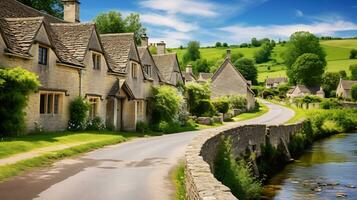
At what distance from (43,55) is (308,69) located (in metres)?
103

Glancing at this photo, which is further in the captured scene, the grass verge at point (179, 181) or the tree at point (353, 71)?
the tree at point (353, 71)

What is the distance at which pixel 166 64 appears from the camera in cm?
5091

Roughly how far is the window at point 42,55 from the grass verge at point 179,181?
39.5ft

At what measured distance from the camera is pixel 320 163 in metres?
31.8

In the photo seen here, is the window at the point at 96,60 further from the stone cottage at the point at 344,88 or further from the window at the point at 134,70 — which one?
the stone cottage at the point at 344,88

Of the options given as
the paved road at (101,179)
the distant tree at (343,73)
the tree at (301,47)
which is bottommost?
the paved road at (101,179)

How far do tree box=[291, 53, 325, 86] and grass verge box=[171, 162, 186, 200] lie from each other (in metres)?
106

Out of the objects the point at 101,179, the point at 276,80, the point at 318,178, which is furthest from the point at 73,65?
the point at 276,80

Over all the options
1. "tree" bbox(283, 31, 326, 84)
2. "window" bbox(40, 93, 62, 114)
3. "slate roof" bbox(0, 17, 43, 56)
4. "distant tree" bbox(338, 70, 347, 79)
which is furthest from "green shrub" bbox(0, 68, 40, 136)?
"distant tree" bbox(338, 70, 347, 79)

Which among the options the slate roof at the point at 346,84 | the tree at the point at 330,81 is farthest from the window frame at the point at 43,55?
the slate roof at the point at 346,84

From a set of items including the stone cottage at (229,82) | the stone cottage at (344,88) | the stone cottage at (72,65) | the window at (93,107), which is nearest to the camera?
the stone cottage at (72,65)

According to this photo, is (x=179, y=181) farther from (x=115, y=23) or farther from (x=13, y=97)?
(x=115, y=23)

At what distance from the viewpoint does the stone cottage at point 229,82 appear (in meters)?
74.9

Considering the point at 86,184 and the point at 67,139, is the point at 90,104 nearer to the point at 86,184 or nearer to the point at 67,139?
the point at 67,139
